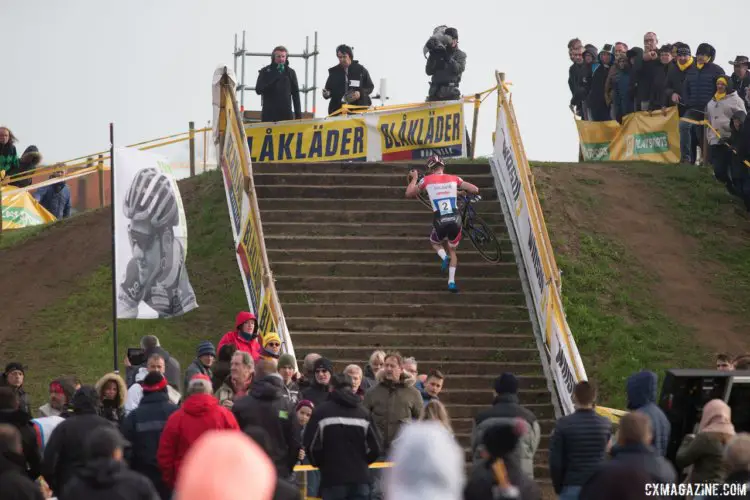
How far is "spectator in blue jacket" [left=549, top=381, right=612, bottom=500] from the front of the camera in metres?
11.4

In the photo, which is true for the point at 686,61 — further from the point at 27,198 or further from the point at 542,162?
the point at 27,198

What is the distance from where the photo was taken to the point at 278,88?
86.7 feet

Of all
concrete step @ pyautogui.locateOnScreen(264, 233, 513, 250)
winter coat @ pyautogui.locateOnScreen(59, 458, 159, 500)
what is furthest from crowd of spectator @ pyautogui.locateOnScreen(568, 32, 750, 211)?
winter coat @ pyautogui.locateOnScreen(59, 458, 159, 500)

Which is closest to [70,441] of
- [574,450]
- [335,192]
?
[574,450]

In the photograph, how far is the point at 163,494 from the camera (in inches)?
463

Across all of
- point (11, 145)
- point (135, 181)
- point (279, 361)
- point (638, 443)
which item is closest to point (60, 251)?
point (11, 145)

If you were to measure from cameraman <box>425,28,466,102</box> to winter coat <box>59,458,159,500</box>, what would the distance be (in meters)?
19.6

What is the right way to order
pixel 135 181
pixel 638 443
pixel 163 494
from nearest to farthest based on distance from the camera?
pixel 638 443 → pixel 163 494 → pixel 135 181

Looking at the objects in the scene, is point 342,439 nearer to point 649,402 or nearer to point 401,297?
point 649,402

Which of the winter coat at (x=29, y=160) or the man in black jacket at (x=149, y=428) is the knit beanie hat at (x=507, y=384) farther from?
the winter coat at (x=29, y=160)

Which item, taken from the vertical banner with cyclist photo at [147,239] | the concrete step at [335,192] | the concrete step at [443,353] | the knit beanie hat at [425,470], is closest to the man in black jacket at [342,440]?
the vertical banner with cyclist photo at [147,239]

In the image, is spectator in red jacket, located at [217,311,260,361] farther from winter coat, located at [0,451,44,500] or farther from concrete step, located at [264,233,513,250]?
winter coat, located at [0,451,44,500]

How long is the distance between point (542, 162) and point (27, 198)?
9.19 metres

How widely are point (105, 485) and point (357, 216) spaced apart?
608 inches
